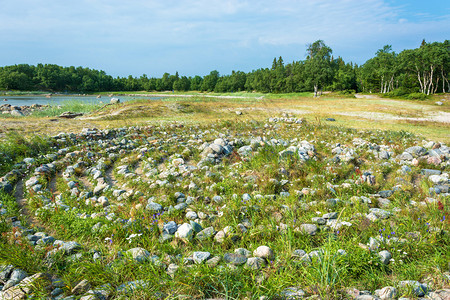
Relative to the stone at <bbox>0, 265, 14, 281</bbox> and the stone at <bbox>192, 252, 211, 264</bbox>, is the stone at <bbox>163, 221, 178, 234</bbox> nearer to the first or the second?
the stone at <bbox>192, 252, 211, 264</bbox>

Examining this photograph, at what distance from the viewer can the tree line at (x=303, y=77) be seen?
50969 mm

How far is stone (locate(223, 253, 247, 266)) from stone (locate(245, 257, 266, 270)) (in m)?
0.08

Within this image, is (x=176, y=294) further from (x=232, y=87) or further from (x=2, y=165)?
(x=232, y=87)

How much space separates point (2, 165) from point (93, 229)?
17.0ft

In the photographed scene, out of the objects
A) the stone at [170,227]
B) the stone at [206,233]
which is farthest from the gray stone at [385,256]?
the stone at [170,227]

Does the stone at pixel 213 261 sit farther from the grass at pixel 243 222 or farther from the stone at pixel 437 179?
the stone at pixel 437 179

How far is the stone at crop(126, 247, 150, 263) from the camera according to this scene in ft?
10.1

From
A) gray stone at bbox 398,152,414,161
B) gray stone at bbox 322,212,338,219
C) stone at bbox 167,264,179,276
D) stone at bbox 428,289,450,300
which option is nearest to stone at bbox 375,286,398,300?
stone at bbox 428,289,450,300

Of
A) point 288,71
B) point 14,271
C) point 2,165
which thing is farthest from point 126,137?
point 288,71

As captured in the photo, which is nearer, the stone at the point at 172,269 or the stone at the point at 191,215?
the stone at the point at 172,269

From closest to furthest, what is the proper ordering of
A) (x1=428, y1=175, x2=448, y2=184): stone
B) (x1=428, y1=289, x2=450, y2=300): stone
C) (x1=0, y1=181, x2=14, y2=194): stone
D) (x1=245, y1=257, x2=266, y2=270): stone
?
(x1=428, y1=289, x2=450, y2=300): stone → (x1=245, y1=257, x2=266, y2=270): stone → (x1=0, y1=181, x2=14, y2=194): stone → (x1=428, y1=175, x2=448, y2=184): stone

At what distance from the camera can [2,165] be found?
6.73m

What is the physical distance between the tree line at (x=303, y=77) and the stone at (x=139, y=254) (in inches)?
2179

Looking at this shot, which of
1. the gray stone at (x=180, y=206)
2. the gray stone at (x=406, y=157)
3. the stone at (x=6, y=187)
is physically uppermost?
the gray stone at (x=406, y=157)
